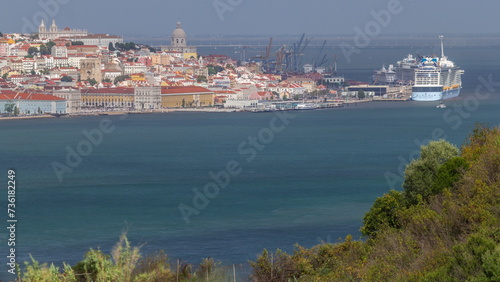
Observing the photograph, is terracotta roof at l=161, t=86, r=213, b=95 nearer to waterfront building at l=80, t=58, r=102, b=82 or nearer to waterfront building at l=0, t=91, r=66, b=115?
waterfront building at l=0, t=91, r=66, b=115

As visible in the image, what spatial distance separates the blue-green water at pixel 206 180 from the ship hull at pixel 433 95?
544 centimetres

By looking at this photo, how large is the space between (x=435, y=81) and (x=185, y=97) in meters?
6.22

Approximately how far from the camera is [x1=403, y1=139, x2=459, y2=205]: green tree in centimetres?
664

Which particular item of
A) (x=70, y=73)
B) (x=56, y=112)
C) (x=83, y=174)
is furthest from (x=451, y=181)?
(x=70, y=73)

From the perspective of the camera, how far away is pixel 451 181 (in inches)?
248

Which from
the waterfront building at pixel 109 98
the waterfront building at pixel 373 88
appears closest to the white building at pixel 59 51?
the waterfront building at pixel 109 98

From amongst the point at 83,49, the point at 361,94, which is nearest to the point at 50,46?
the point at 83,49

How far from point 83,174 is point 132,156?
7.08 feet

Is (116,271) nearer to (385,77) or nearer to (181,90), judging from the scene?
(181,90)

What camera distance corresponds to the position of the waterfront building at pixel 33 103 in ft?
85.3

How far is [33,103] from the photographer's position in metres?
26.2

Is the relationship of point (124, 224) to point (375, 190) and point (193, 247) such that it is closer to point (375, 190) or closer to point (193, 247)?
point (193, 247)

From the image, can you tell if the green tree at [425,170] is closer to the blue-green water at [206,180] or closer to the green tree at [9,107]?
the blue-green water at [206,180]

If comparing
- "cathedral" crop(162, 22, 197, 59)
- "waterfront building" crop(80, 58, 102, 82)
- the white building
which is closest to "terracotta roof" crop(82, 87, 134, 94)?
"waterfront building" crop(80, 58, 102, 82)
